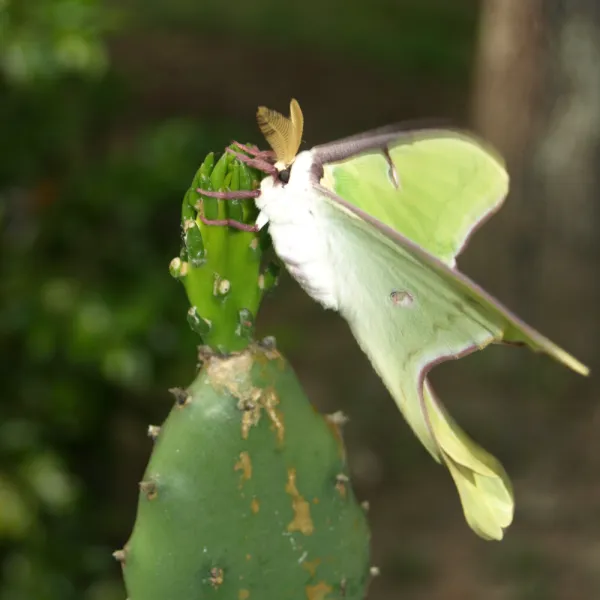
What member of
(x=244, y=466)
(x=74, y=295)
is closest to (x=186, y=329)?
(x=74, y=295)

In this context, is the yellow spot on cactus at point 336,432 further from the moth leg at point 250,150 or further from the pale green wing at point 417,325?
the moth leg at point 250,150

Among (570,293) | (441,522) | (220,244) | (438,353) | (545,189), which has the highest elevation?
(220,244)

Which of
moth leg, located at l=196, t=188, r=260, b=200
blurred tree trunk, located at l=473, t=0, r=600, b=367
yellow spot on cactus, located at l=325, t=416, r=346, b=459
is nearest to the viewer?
moth leg, located at l=196, t=188, r=260, b=200

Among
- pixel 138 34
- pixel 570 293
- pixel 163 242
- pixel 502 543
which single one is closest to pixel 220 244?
pixel 163 242

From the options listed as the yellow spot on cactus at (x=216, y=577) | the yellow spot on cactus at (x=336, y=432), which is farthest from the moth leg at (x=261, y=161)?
the yellow spot on cactus at (x=216, y=577)

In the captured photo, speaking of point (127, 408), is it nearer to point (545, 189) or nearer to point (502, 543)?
point (502, 543)

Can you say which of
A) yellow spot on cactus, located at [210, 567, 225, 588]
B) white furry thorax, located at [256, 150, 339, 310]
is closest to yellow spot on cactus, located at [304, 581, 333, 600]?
yellow spot on cactus, located at [210, 567, 225, 588]

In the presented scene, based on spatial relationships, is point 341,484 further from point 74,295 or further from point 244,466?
point 74,295

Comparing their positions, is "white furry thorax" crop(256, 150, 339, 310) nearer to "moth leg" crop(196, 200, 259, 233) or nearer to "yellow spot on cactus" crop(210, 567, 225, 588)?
"moth leg" crop(196, 200, 259, 233)
